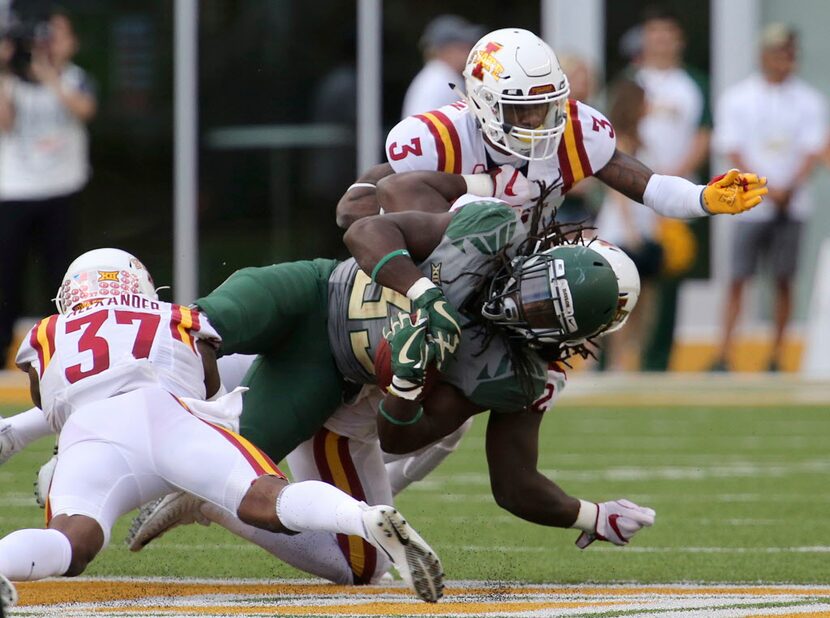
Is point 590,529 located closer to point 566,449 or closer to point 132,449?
point 132,449

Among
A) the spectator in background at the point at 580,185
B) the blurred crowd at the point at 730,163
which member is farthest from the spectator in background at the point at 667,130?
the spectator in background at the point at 580,185

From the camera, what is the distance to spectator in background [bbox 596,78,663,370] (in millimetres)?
10383

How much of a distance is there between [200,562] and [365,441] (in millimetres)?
588

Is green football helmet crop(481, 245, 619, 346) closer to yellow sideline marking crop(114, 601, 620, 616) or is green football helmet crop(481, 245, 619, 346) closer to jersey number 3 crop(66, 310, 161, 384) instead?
yellow sideline marking crop(114, 601, 620, 616)

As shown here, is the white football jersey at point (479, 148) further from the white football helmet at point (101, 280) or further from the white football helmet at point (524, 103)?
the white football helmet at point (101, 280)


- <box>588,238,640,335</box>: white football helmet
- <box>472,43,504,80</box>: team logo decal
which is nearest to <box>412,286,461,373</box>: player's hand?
<box>588,238,640,335</box>: white football helmet

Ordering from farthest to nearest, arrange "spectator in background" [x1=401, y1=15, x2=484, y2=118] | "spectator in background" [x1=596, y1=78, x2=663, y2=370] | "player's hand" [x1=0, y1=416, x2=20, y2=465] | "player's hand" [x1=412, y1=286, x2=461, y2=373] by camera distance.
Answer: "spectator in background" [x1=596, y1=78, x2=663, y2=370] → "spectator in background" [x1=401, y1=15, x2=484, y2=118] → "player's hand" [x1=0, y1=416, x2=20, y2=465] → "player's hand" [x1=412, y1=286, x2=461, y2=373]

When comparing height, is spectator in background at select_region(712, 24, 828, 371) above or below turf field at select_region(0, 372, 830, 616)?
above

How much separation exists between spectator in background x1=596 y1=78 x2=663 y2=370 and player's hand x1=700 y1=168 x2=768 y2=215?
5.23 m

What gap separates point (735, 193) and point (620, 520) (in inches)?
37.0

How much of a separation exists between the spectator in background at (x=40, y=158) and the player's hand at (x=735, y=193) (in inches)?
244

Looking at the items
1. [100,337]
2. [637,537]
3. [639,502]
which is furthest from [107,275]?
[639,502]

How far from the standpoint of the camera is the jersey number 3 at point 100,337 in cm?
426

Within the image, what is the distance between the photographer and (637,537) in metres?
5.74
